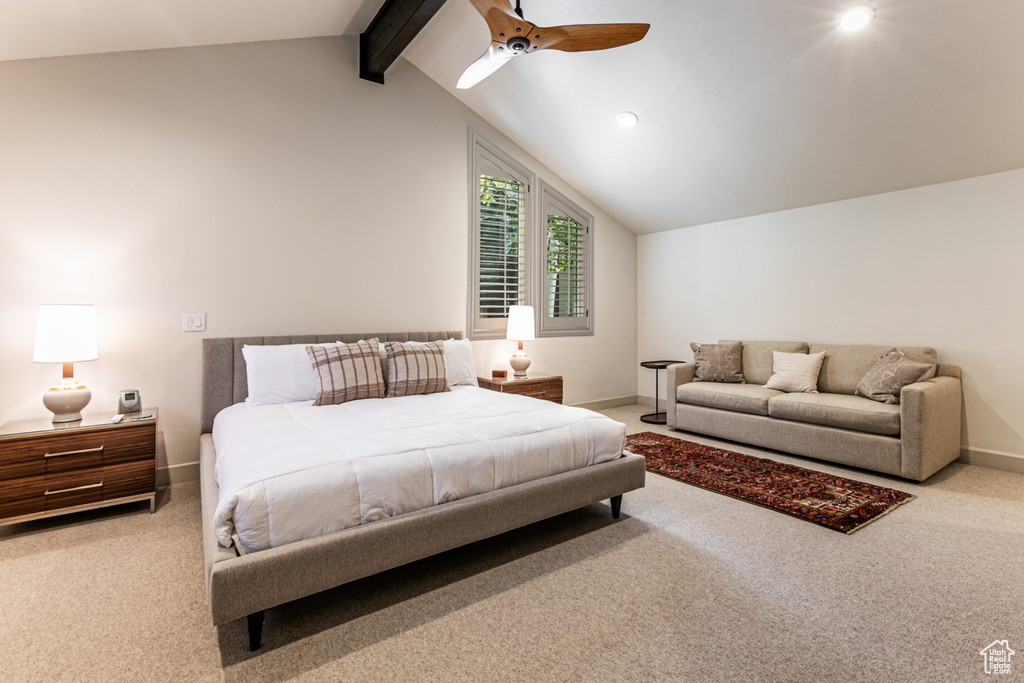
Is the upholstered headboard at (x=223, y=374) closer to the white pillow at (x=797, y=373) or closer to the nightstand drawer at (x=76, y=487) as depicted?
the nightstand drawer at (x=76, y=487)

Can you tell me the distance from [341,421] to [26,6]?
2653 mm

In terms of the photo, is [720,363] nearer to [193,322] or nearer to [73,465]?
[193,322]

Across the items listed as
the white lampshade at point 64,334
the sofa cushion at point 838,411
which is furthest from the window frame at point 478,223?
the white lampshade at point 64,334

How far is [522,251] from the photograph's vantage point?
523 cm

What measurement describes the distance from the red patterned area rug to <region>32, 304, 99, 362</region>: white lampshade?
12.2 feet

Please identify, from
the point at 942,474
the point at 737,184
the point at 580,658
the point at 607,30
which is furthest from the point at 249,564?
the point at 737,184

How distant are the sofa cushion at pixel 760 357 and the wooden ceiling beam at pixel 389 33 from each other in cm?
407

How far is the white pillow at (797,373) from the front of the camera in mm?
4312

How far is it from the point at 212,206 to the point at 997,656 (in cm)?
465

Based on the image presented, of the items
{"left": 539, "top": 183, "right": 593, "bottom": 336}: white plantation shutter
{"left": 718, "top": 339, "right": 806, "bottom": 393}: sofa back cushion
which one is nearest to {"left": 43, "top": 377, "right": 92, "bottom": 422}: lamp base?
{"left": 539, "top": 183, "right": 593, "bottom": 336}: white plantation shutter

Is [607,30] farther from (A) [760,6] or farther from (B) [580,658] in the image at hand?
(B) [580,658]

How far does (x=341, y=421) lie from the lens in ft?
8.65

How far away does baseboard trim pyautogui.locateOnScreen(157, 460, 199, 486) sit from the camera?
3389 mm

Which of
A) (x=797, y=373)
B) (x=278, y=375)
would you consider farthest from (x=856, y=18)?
(x=278, y=375)
